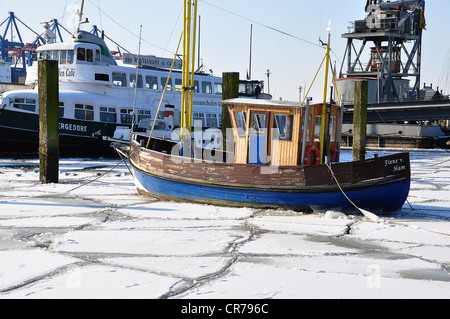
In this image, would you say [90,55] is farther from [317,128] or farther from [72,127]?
[317,128]

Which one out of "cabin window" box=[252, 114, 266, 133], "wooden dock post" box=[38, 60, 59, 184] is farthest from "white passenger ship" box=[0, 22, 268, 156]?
"cabin window" box=[252, 114, 266, 133]

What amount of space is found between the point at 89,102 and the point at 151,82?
358 cm

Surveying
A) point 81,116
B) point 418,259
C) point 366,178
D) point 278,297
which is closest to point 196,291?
point 278,297

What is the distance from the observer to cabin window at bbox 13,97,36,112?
23.5m

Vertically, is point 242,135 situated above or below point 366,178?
above

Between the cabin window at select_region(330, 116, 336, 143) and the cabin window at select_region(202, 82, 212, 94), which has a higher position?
the cabin window at select_region(202, 82, 212, 94)

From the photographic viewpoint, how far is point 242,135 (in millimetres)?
11836

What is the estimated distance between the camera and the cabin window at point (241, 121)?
11.8 m

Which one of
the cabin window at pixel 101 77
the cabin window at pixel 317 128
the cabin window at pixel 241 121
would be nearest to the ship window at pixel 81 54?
the cabin window at pixel 101 77

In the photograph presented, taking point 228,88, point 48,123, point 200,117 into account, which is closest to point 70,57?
point 200,117

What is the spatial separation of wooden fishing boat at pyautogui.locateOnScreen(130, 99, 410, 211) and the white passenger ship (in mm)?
11689

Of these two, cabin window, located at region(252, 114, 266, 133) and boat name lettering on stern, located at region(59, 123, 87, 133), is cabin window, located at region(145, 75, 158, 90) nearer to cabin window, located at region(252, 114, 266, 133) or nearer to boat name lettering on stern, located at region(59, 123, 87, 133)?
boat name lettering on stern, located at region(59, 123, 87, 133)

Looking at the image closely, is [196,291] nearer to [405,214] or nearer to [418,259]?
[418,259]
